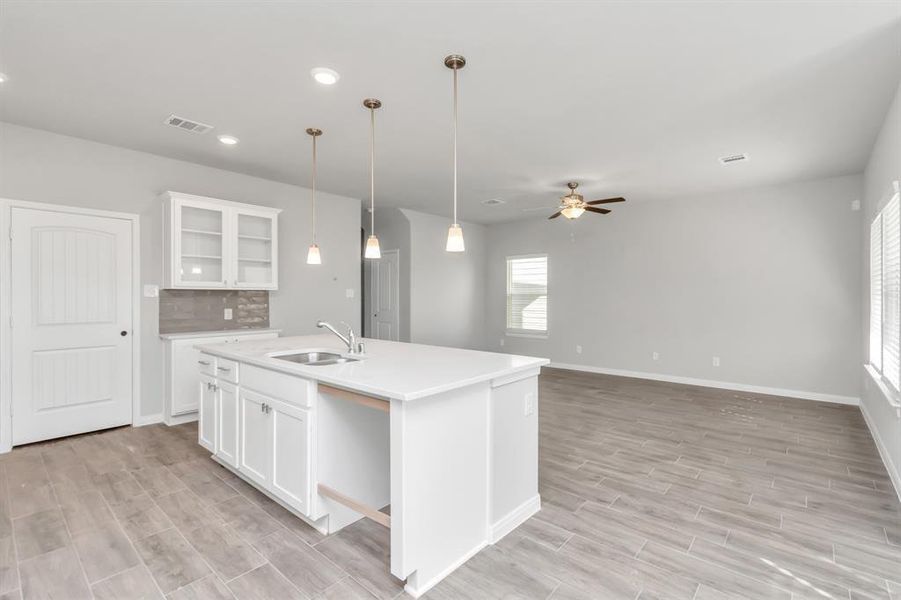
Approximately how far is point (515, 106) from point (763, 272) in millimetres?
4431

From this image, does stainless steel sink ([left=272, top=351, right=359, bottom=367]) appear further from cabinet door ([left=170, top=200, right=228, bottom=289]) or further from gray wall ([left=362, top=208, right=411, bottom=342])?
gray wall ([left=362, top=208, right=411, bottom=342])

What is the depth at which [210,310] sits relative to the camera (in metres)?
4.78

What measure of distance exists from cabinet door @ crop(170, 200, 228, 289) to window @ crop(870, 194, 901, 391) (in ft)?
18.1

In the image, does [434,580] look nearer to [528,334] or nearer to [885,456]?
[885,456]

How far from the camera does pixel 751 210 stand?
5.79 m

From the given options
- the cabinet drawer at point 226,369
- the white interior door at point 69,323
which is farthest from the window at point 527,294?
the white interior door at point 69,323

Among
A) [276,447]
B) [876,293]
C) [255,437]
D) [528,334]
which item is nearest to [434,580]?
[276,447]

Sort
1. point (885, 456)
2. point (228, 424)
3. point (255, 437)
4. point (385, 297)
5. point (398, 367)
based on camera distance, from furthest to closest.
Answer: point (385, 297)
point (885, 456)
point (228, 424)
point (255, 437)
point (398, 367)

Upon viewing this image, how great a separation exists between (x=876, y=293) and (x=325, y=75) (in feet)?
16.1

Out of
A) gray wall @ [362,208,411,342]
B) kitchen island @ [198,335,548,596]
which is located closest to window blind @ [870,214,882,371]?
kitchen island @ [198,335,548,596]

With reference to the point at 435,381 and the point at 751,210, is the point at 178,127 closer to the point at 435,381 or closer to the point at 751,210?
the point at 435,381

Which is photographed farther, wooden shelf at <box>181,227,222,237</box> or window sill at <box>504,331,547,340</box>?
window sill at <box>504,331,547,340</box>

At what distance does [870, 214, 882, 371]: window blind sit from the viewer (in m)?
3.72

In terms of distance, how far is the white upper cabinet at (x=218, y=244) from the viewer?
14.1 ft
